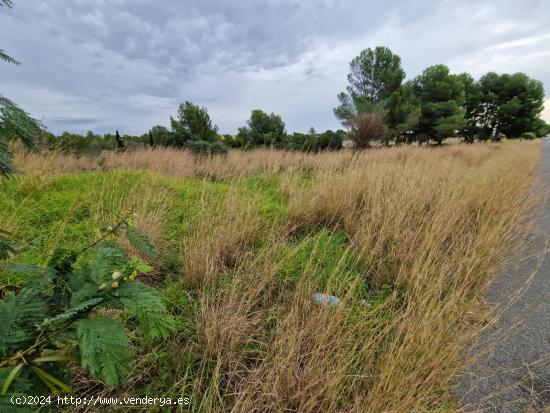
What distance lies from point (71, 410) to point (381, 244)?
2.23 m

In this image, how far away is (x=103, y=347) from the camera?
0.65 metres

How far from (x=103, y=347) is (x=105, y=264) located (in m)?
0.26

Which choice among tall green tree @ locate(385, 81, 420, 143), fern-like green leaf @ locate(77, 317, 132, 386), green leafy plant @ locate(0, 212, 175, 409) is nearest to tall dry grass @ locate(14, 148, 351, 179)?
green leafy plant @ locate(0, 212, 175, 409)

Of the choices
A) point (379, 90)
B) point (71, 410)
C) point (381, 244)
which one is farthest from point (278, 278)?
point (379, 90)

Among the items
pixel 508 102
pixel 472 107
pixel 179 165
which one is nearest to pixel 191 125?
pixel 179 165

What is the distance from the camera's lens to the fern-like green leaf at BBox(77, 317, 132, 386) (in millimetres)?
627

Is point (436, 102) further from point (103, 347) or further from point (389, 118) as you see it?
point (103, 347)

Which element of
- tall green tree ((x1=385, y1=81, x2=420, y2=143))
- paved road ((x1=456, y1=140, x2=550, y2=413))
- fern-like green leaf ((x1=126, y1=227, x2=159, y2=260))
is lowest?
paved road ((x1=456, y1=140, x2=550, y2=413))

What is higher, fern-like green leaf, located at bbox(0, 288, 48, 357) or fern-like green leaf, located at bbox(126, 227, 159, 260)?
fern-like green leaf, located at bbox(126, 227, 159, 260)

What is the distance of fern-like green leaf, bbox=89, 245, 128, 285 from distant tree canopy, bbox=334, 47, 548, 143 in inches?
635

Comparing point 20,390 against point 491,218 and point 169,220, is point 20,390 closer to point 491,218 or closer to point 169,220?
point 169,220

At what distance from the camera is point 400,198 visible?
300 cm

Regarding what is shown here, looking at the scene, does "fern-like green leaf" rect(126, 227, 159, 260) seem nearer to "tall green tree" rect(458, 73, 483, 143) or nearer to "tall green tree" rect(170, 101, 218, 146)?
"tall green tree" rect(170, 101, 218, 146)

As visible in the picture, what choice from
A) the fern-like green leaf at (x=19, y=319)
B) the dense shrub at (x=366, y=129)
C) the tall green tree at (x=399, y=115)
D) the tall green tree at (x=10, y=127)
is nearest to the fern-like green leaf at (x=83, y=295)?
the fern-like green leaf at (x=19, y=319)
